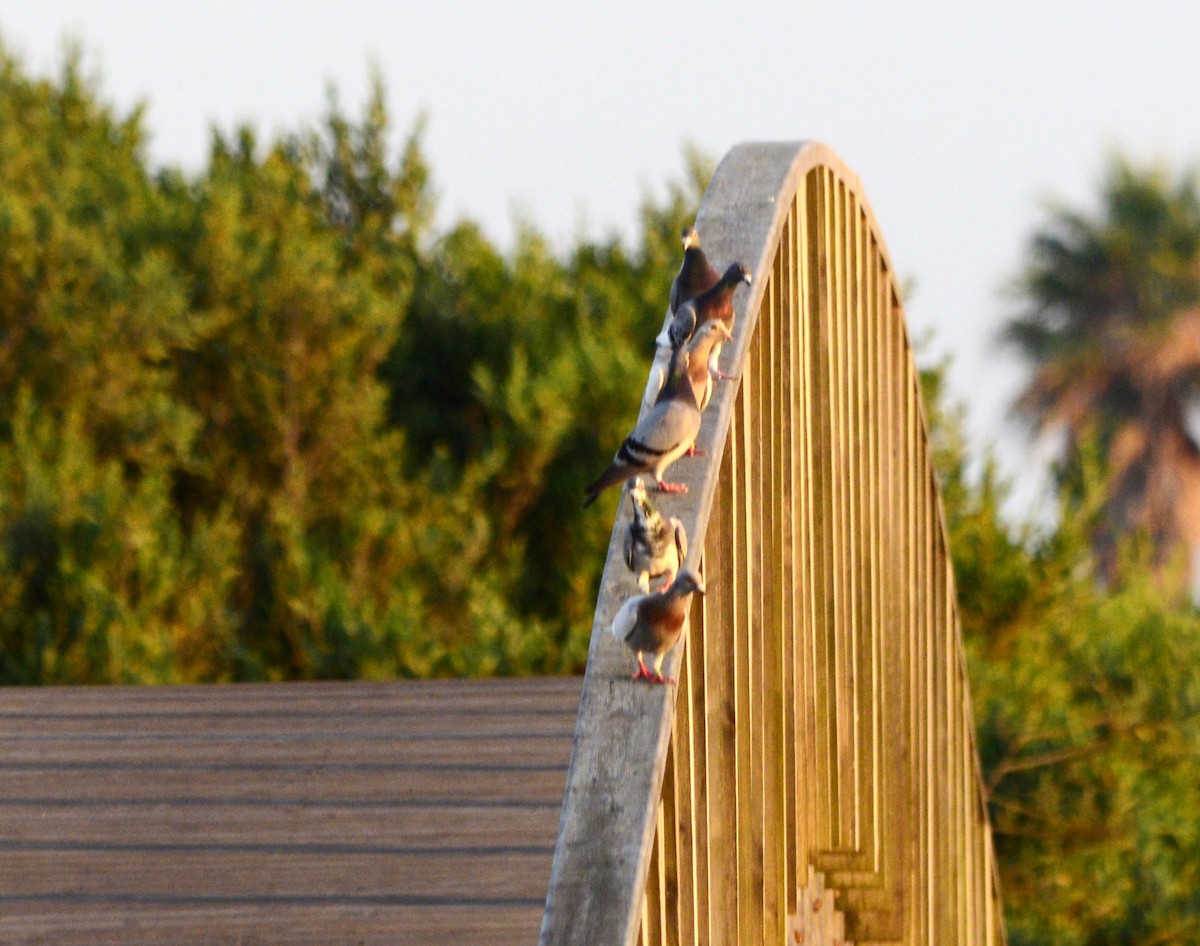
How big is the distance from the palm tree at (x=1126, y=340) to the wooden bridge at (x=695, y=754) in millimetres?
14519

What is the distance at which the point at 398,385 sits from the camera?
9.12m

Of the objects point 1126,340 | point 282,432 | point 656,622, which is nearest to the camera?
point 656,622

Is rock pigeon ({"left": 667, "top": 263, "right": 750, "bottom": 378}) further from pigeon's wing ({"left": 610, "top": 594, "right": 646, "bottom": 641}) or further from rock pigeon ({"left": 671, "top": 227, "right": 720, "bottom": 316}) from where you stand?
pigeon's wing ({"left": 610, "top": 594, "right": 646, "bottom": 641})

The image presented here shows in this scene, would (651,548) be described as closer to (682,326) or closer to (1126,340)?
(682,326)

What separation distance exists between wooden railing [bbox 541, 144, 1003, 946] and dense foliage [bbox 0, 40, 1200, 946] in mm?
3374

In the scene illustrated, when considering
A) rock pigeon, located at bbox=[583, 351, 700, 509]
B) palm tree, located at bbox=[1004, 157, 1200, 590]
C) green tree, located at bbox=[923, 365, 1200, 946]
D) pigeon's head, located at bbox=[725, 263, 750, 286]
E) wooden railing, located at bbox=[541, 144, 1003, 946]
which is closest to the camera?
wooden railing, located at bbox=[541, 144, 1003, 946]

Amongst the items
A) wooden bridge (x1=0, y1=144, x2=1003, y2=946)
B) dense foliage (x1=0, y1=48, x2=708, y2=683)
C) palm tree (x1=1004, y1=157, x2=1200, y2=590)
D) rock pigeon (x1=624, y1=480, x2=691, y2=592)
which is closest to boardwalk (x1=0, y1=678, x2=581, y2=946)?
wooden bridge (x1=0, y1=144, x2=1003, y2=946)

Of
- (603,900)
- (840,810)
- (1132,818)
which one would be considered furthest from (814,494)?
(1132,818)

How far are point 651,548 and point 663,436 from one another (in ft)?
0.47

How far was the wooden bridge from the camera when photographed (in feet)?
6.06

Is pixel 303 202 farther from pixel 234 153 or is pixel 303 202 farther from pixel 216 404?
pixel 216 404

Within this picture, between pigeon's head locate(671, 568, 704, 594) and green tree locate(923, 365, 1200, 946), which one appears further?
green tree locate(923, 365, 1200, 946)

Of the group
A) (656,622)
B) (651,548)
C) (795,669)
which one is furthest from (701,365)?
(795,669)

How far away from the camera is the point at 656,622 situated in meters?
1.70
